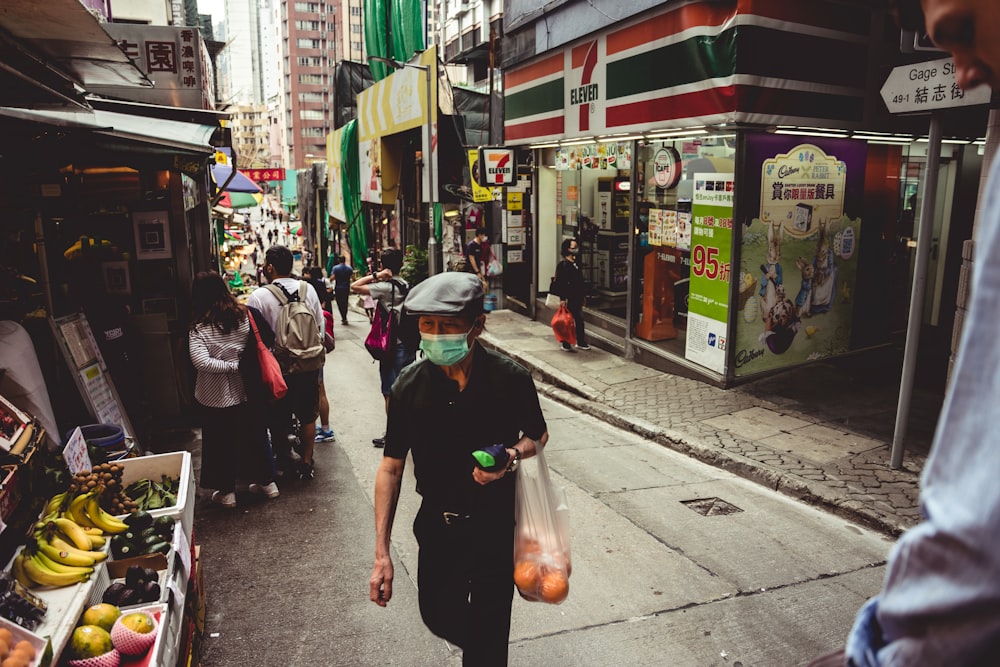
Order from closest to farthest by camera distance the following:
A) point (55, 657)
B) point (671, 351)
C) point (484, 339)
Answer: point (55, 657)
point (671, 351)
point (484, 339)

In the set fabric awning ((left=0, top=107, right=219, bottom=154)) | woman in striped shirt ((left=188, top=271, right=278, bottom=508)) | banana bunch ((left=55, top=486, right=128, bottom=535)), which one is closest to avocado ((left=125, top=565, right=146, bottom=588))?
banana bunch ((left=55, top=486, right=128, bottom=535))

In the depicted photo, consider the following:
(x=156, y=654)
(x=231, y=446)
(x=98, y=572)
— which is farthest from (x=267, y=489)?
(x=156, y=654)

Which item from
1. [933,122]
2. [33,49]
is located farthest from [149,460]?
[933,122]

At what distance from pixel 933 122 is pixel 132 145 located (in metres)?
6.79

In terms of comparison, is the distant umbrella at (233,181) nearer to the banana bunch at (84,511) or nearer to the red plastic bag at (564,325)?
the red plastic bag at (564,325)

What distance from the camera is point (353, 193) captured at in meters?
24.5

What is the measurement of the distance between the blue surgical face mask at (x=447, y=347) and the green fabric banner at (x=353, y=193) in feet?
70.4

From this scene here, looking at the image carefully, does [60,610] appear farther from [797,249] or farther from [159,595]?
[797,249]

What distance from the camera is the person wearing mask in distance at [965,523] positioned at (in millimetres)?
868

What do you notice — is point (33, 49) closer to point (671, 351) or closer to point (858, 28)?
point (671, 351)

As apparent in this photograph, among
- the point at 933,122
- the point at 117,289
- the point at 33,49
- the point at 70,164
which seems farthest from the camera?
the point at 117,289

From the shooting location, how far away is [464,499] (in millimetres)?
2949

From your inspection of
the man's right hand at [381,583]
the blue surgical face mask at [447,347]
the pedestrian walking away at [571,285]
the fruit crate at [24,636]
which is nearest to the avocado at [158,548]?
the fruit crate at [24,636]

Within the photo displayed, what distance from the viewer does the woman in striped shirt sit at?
19.2ft
